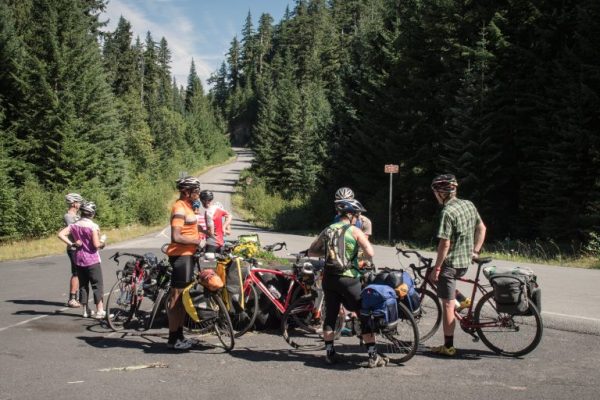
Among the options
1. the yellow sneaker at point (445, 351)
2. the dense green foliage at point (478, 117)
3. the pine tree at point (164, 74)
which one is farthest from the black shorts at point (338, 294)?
the pine tree at point (164, 74)

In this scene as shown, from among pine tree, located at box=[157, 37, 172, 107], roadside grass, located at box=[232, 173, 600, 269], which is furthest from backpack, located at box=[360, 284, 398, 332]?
pine tree, located at box=[157, 37, 172, 107]

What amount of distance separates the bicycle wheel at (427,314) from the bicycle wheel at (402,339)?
0.44 m

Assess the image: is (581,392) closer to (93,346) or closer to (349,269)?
(349,269)

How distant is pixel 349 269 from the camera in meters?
5.99

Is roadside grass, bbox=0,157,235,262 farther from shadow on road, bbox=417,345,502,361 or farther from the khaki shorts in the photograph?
the khaki shorts

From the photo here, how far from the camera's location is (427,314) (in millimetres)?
7789

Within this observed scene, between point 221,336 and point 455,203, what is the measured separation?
3501 millimetres

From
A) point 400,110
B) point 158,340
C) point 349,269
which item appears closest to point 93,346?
point 158,340

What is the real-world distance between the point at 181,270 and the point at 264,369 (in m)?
1.68

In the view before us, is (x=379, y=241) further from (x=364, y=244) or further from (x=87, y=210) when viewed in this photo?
(x=364, y=244)

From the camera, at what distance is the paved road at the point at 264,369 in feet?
17.0

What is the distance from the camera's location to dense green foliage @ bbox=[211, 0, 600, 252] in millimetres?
18062

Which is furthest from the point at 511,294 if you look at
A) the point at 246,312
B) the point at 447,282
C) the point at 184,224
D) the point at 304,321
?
the point at 184,224

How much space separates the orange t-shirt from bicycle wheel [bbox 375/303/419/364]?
2.64m
